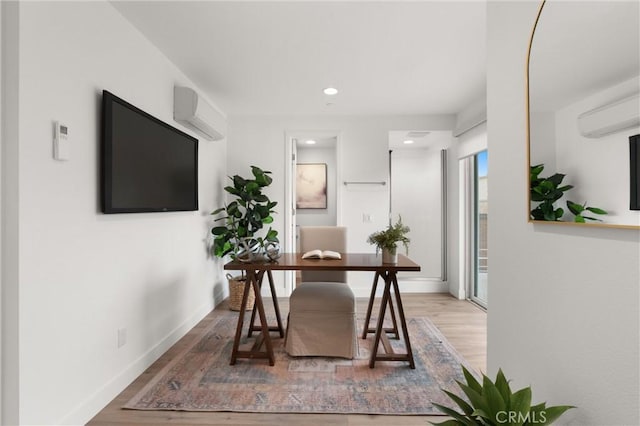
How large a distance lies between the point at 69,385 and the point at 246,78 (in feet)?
8.88

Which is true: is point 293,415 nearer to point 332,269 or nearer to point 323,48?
point 332,269

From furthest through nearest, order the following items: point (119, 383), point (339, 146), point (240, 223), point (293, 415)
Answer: point (339, 146)
point (240, 223)
point (119, 383)
point (293, 415)

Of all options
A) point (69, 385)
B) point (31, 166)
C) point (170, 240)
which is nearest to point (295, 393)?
point (69, 385)

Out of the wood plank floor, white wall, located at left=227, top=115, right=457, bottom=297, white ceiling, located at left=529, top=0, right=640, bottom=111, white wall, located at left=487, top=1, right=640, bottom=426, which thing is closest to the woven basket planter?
the wood plank floor

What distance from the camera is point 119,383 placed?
2.24 m

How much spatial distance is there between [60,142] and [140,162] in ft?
2.23

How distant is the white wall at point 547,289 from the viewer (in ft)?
2.86

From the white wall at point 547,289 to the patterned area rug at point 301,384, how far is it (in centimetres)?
83

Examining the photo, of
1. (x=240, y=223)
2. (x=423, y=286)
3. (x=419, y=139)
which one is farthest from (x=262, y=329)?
(x=419, y=139)

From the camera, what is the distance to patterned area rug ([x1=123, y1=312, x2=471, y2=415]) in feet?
6.84

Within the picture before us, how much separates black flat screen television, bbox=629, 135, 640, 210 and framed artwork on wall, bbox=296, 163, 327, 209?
573cm

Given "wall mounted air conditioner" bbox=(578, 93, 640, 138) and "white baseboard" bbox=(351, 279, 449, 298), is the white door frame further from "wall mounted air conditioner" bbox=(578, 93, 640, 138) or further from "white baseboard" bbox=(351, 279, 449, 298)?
"wall mounted air conditioner" bbox=(578, 93, 640, 138)

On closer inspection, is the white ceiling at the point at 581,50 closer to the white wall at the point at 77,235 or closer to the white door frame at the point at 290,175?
the white wall at the point at 77,235

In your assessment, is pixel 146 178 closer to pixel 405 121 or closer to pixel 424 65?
pixel 424 65
